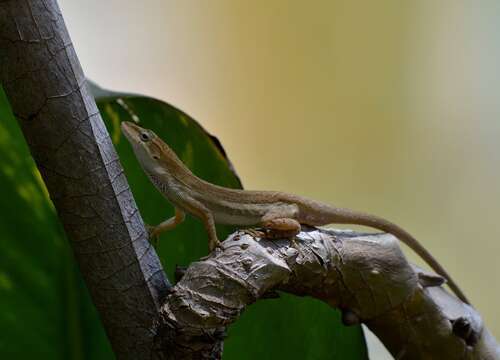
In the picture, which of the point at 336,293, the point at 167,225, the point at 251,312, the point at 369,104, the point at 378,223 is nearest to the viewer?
the point at 336,293

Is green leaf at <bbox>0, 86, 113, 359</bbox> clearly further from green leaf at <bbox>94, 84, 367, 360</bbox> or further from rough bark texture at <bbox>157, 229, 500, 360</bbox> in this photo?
rough bark texture at <bbox>157, 229, 500, 360</bbox>

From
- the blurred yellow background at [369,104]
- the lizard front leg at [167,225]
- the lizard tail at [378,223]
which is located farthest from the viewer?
the blurred yellow background at [369,104]

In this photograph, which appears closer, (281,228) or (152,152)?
(281,228)

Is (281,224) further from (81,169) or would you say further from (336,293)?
(81,169)

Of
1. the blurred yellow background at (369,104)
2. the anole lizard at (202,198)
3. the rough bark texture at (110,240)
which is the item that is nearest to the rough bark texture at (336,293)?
the rough bark texture at (110,240)

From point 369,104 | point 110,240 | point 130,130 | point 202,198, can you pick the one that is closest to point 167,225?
point 202,198

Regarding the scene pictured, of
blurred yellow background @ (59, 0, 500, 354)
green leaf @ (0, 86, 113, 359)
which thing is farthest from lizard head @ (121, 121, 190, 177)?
blurred yellow background @ (59, 0, 500, 354)

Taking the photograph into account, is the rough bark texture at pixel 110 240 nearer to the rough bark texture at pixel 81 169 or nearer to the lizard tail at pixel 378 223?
the rough bark texture at pixel 81 169
